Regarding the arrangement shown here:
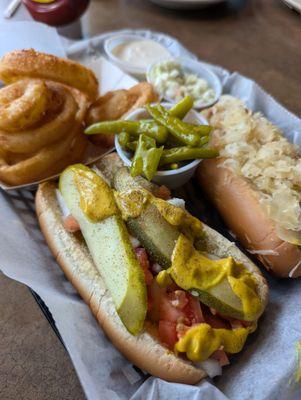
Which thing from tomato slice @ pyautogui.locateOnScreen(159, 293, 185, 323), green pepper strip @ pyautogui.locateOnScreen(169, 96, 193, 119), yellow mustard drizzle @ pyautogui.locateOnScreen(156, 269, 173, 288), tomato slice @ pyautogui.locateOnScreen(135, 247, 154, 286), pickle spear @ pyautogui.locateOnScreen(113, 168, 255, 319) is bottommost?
tomato slice @ pyautogui.locateOnScreen(159, 293, 185, 323)

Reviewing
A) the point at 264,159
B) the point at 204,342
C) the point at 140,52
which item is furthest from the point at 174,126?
the point at 140,52

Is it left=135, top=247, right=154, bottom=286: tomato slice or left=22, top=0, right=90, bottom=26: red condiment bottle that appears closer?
left=135, top=247, right=154, bottom=286: tomato slice

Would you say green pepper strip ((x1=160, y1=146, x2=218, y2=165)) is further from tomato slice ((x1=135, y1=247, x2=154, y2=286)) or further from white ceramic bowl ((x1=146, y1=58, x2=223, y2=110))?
white ceramic bowl ((x1=146, y1=58, x2=223, y2=110))

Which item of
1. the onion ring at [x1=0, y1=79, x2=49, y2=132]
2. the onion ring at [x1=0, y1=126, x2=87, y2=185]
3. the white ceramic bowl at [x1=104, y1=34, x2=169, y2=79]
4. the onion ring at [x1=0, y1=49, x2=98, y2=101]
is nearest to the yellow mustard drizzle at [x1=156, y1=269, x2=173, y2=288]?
the onion ring at [x1=0, y1=126, x2=87, y2=185]

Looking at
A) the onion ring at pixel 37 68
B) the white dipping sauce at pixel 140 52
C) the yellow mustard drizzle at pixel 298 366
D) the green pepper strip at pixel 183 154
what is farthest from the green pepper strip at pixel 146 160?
the white dipping sauce at pixel 140 52

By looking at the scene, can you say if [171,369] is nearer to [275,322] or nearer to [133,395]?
[133,395]

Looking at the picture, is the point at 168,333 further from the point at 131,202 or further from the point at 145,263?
the point at 131,202
